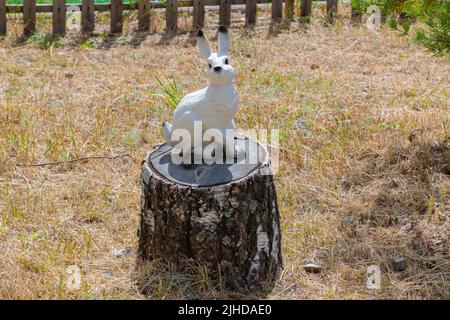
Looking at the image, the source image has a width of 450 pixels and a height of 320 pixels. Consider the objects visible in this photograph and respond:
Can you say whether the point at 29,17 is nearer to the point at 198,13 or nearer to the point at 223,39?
the point at 198,13

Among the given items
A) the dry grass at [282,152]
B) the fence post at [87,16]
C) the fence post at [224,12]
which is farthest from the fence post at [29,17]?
the fence post at [224,12]

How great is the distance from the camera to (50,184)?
497cm

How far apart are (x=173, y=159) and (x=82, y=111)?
87.8 inches

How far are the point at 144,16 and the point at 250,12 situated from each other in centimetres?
112

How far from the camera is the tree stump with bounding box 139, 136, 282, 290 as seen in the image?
3.74m

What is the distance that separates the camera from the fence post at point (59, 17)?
7652mm

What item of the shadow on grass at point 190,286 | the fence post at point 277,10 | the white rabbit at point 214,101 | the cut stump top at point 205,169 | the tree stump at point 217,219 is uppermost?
the white rabbit at point 214,101

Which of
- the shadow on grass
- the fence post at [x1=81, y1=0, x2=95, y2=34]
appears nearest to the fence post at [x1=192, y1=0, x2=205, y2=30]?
the fence post at [x1=81, y1=0, x2=95, y2=34]

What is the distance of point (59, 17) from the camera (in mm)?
7699

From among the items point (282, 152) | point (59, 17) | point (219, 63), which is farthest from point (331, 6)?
point (219, 63)

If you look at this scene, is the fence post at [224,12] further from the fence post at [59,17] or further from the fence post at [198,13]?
the fence post at [59,17]

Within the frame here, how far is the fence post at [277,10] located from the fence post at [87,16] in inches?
74.8

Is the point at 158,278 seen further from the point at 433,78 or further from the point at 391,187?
the point at 433,78

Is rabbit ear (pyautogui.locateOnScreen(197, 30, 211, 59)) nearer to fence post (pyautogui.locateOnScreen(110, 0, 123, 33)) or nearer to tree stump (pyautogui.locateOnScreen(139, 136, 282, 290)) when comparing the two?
tree stump (pyautogui.locateOnScreen(139, 136, 282, 290))
